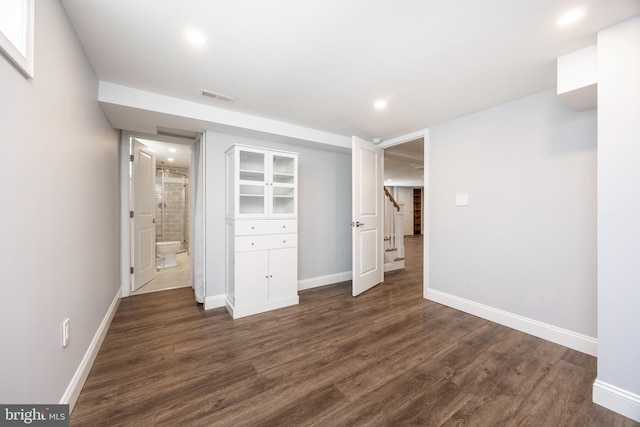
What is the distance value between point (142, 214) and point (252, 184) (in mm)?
2025

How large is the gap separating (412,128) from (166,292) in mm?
4136

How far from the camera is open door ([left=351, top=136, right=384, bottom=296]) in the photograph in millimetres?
3295

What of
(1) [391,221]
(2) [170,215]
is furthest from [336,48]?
(2) [170,215]

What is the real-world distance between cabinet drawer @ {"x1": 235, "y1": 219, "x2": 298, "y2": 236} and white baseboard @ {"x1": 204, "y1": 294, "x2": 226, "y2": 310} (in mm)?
911

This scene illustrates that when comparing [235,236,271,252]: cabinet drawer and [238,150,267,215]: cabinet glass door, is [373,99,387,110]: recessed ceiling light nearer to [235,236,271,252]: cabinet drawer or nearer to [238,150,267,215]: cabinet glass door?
[238,150,267,215]: cabinet glass door

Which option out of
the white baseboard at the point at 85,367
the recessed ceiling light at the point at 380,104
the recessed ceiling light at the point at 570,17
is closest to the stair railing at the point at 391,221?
the recessed ceiling light at the point at 380,104

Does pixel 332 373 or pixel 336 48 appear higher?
pixel 336 48

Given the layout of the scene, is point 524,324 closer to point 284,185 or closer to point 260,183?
point 284,185

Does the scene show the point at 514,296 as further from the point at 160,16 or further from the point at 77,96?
the point at 77,96

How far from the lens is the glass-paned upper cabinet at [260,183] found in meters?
2.72

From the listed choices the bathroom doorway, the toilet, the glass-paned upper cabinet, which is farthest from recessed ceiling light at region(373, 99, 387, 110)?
the toilet

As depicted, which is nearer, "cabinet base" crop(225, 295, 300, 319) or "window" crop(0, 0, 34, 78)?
"window" crop(0, 0, 34, 78)

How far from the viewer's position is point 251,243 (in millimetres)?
2721

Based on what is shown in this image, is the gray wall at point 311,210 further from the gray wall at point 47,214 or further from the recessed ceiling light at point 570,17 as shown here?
the recessed ceiling light at point 570,17
